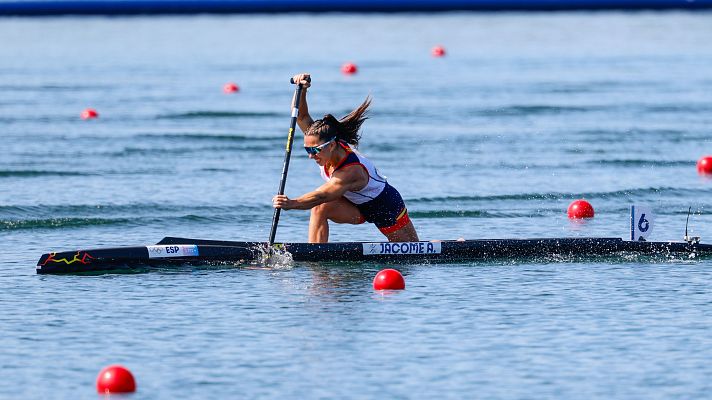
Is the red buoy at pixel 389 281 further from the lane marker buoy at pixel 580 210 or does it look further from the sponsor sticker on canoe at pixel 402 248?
the lane marker buoy at pixel 580 210

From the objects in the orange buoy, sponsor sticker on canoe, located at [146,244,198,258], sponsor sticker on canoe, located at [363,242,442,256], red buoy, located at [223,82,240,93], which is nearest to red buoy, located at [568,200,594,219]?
sponsor sticker on canoe, located at [363,242,442,256]

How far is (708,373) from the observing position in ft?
30.2

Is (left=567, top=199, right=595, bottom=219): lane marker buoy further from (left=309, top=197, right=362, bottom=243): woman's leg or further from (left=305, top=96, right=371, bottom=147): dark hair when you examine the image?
(left=305, top=96, right=371, bottom=147): dark hair

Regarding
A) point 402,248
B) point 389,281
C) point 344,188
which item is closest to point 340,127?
point 344,188

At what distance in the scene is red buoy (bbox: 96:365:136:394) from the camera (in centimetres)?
871

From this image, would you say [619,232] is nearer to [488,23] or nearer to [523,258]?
[523,258]

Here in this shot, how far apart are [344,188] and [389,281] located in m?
1.11

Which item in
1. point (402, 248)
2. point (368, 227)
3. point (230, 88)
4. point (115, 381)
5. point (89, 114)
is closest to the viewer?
point (115, 381)

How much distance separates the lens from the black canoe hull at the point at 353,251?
12516 millimetres

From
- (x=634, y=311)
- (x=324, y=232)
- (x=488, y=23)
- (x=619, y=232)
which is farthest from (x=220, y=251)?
(x=488, y=23)

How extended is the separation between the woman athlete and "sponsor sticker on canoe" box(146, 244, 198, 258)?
0.83 metres

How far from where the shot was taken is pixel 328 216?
42.3 ft

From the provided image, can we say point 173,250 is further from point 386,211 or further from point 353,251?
point 386,211

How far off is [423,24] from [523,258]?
49.0m
